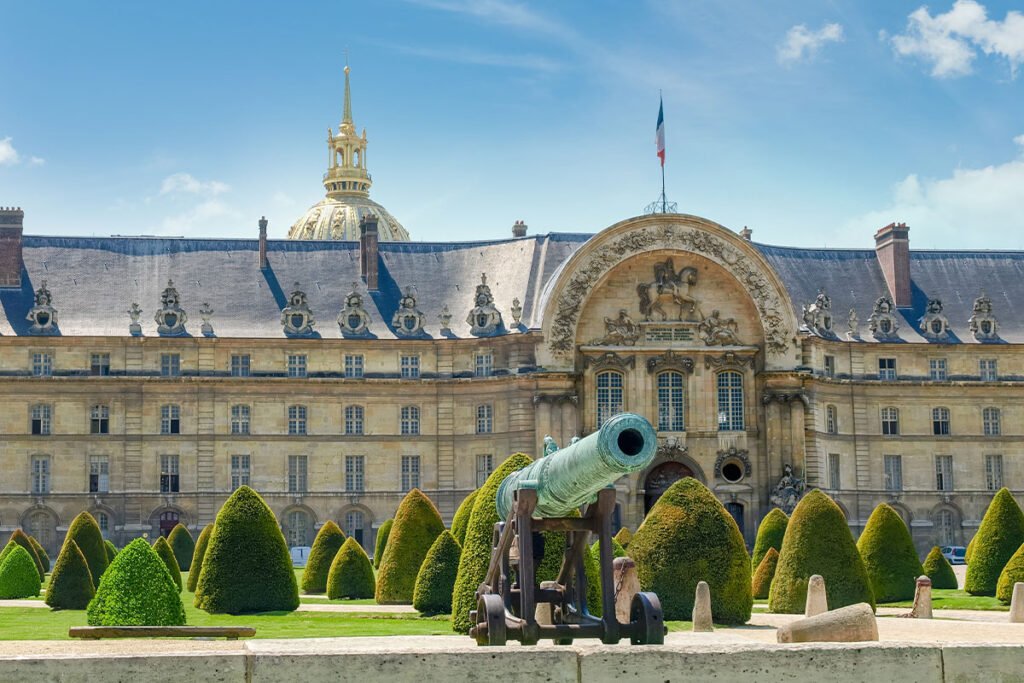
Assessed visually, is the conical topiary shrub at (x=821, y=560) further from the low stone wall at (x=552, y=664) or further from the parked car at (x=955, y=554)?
the parked car at (x=955, y=554)

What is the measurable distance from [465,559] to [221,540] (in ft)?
32.5

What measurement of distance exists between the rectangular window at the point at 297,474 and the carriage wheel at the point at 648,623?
50092 mm

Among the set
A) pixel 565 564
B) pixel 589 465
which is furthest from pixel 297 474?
pixel 589 465

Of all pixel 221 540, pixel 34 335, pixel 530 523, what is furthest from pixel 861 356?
pixel 530 523

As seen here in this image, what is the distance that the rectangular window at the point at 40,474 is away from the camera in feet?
216

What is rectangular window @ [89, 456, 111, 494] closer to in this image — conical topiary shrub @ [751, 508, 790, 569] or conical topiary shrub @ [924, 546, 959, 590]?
conical topiary shrub @ [751, 508, 790, 569]

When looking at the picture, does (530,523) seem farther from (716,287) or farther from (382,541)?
(716,287)

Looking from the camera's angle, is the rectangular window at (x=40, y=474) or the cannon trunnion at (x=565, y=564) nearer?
the cannon trunnion at (x=565, y=564)

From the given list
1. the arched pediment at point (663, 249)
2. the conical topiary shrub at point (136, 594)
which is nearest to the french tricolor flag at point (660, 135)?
the arched pediment at point (663, 249)

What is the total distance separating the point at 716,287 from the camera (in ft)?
222

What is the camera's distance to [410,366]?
2712 inches

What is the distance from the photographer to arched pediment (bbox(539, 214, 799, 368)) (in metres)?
66.3

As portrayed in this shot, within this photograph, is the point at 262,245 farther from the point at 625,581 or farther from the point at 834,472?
the point at 625,581

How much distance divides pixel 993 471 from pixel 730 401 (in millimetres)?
13264
